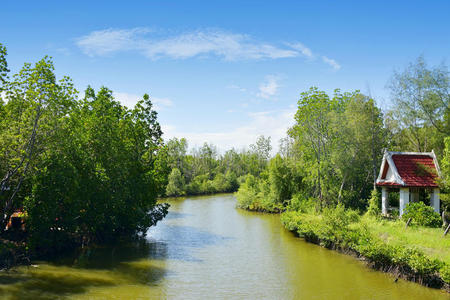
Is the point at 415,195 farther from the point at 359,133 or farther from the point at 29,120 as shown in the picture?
the point at 29,120

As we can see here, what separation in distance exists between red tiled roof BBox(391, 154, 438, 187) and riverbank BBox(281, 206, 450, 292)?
3.82 metres

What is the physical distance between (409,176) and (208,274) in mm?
15262

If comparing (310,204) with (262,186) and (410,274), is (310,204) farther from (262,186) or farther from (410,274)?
(410,274)

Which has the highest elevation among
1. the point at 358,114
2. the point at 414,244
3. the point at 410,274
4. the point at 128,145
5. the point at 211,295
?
the point at 358,114

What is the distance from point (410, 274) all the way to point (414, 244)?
1.70m

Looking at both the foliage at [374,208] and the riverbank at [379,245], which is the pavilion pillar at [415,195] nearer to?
the foliage at [374,208]

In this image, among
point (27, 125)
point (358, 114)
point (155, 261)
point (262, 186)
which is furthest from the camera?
point (262, 186)

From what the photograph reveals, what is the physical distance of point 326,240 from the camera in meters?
24.2

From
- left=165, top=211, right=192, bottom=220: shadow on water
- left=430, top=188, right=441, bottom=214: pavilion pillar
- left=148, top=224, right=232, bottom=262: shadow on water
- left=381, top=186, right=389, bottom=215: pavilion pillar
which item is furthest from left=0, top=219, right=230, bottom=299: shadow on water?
left=430, top=188, right=441, bottom=214: pavilion pillar

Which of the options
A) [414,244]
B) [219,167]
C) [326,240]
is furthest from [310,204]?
[219,167]

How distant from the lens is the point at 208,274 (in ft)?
63.1

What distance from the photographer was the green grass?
16844mm

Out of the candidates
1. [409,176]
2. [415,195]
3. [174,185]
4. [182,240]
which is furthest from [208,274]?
[174,185]

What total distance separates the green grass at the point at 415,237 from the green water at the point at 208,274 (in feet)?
5.81
